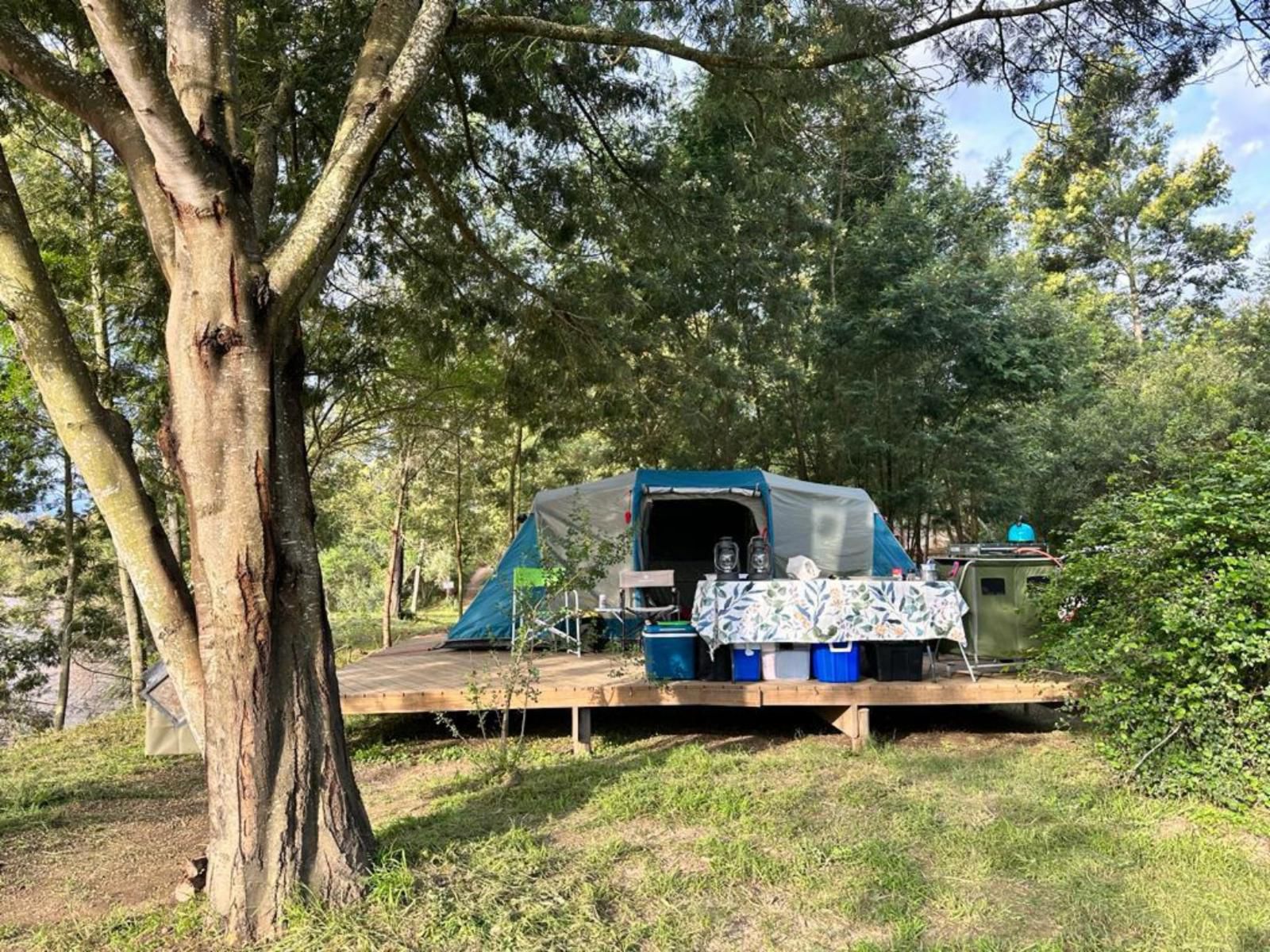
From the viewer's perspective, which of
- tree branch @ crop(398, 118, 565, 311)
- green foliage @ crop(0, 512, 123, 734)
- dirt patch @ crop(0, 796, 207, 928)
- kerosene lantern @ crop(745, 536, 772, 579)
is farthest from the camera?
green foliage @ crop(0, 512, 123, 734)

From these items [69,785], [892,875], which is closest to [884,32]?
[892,875]

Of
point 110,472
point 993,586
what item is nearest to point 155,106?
point 110,472

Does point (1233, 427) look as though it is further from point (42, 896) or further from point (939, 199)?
point (42, 896)

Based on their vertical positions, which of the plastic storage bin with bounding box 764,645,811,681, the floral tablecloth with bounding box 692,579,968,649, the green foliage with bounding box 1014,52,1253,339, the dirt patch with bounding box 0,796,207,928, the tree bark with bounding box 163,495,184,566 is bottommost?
the dirt patch with bounding box 0,796,207,928

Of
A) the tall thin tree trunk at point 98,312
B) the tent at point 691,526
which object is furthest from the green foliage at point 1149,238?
the tall thin tree trunk at point 98,312

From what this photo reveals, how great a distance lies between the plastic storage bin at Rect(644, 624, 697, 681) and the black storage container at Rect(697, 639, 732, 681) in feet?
0.10

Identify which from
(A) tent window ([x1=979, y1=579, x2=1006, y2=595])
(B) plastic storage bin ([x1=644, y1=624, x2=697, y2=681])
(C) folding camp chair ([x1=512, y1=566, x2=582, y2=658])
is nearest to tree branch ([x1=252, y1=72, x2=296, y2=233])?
(C) folding camp chair ([x1=512, y1=566, x2=582, y2=658])

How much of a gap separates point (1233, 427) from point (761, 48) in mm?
11374

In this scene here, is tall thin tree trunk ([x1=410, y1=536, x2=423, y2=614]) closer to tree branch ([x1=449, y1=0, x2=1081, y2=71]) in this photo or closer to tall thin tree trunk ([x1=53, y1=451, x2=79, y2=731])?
tall thin tree trunk ([x1=53, y1=451, x2=79, y2=731])

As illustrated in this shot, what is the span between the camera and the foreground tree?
8.23 ft

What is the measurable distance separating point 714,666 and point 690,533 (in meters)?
3.30

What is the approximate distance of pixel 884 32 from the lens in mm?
3766

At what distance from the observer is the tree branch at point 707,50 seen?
135 inches

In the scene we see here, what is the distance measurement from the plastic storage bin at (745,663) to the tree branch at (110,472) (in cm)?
310
